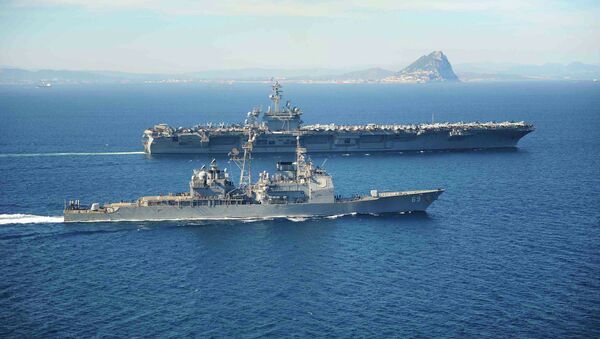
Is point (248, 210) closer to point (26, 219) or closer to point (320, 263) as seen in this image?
point (320, 263)

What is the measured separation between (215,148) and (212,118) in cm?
4952

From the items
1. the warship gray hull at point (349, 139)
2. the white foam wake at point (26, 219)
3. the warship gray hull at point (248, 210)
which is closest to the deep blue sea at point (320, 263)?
the white foam wake at point (26, 219)

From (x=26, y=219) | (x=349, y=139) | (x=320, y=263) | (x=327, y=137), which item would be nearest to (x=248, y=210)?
(x=320, y=263)

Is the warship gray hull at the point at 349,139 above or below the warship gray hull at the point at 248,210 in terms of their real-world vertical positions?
above

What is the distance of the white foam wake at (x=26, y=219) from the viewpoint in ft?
153

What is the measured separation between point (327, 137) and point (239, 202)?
32.2m

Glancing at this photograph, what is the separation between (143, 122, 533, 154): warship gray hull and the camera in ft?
254

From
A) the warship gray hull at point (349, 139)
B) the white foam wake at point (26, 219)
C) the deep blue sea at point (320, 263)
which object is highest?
the warship gray hull at point (349, 139)

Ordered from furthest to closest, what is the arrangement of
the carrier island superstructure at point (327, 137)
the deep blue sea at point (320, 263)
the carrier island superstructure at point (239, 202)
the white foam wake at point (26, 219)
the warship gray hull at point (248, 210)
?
1. the carrier island superstructure at point (327, 137)
2. the carrier island superstructure at point (239, 202)
3. the warship gray hull at point (248, 210)
4. the white foam wake at point (26, 219)
5. the deep blue sea at point (320, 263)

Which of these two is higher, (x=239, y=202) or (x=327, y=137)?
(x=327, y=137)

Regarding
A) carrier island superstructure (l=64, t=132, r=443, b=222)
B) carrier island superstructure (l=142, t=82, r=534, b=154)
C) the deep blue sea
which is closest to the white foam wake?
the deep blue sea

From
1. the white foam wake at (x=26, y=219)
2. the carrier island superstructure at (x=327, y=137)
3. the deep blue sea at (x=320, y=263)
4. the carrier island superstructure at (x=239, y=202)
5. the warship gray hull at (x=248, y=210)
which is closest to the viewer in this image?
the deep blue sea at (x=320, y=263)

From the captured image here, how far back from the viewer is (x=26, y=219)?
4709 centimetres

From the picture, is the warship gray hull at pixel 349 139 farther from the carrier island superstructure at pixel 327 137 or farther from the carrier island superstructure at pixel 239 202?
the carrier island superstructure at pixel 239 202
